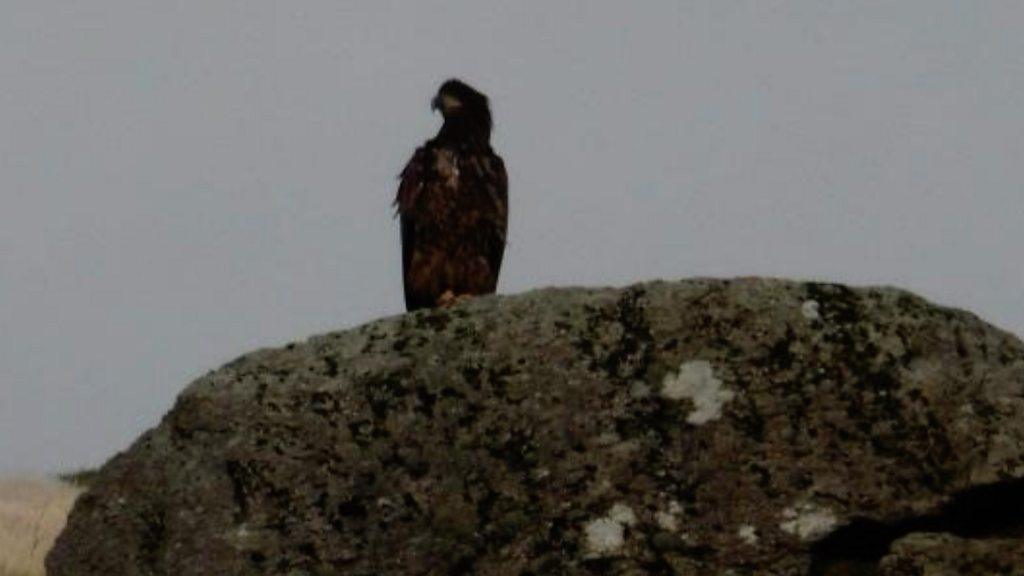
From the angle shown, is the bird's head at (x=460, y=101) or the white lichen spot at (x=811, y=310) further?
the bird's head at (x=460, y=101)

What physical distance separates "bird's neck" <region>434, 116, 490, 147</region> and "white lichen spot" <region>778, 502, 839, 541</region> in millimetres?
4369

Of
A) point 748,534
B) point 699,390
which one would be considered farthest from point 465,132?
point 748,534

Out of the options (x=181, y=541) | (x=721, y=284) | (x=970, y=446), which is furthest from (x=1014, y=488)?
(x=181, y=541)

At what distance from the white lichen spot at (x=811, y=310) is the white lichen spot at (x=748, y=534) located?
83 centimetres

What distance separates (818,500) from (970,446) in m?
0.57

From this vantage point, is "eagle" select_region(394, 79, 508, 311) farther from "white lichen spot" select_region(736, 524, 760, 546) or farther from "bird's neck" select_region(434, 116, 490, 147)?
"white lichen spot" select_region(736, 524, 760, 546)

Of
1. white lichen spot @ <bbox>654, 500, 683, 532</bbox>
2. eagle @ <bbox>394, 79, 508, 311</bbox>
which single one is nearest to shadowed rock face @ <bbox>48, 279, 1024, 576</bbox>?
white lichen spot @ <bbox>654, 500, 683, 532</bbox>

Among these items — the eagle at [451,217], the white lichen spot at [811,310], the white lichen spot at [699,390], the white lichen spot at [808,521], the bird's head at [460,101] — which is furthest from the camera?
the bird's head at [460,101]

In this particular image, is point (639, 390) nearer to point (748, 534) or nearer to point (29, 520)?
point (748, 534)

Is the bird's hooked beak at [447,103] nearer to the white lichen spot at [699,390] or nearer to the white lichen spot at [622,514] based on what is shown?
the white lichen spot at [699,390]

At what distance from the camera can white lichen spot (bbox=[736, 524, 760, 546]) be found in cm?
617

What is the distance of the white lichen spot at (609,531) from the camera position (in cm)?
623

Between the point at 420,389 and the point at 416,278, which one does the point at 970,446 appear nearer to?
the point at 420,389

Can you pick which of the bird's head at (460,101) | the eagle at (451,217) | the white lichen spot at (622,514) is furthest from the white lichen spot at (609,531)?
the bird's head at (460,101)
